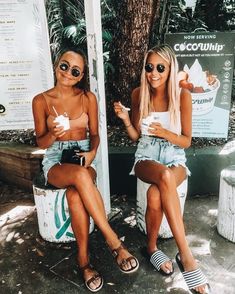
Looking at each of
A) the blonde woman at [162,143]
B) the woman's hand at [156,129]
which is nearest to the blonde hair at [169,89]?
the blonde woman at [162,143]

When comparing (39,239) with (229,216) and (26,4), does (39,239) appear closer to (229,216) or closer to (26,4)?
(229,216)

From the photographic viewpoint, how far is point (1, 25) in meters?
4.01

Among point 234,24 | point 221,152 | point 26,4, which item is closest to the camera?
point 26,4

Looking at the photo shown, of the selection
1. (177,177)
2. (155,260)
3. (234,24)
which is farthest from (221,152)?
(234,24)

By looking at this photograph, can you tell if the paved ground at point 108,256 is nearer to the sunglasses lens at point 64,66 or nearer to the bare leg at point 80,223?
the bare leg at point 80,223

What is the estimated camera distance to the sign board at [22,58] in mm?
3918

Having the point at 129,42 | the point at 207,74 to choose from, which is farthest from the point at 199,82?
the point at 129,42

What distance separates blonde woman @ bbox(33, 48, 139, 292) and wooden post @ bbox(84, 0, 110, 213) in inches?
4.9

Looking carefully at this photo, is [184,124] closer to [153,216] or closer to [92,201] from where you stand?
[153,216]

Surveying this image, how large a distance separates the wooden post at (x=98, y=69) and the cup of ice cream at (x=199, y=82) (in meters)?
1.27

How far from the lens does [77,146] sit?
3.42m

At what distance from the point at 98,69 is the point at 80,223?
1.41 m

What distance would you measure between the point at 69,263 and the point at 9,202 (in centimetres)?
151

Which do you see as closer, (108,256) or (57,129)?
(57,129)
